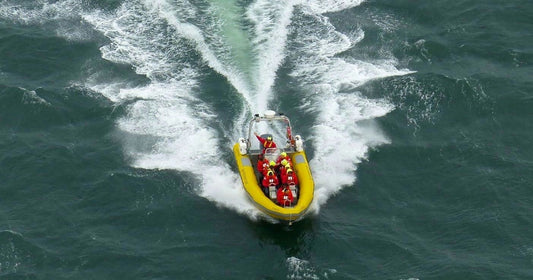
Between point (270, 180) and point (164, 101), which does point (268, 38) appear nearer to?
point (164, 101)

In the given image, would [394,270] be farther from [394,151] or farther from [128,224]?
[128,224]

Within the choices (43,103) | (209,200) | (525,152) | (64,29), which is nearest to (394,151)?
(525,152)

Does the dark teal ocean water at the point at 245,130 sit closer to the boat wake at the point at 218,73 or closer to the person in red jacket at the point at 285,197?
the boat wake at the point at 218,73

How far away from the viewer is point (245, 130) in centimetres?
6175

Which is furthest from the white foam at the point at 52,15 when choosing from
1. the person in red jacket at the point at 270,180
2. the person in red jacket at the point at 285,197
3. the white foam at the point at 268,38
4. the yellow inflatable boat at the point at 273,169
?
the person in red jacket at the point at 285,197

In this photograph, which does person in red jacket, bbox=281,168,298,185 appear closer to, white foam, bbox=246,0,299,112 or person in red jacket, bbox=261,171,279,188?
person in red jacket, bbox=261,171,279,188

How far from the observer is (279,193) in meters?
53.1

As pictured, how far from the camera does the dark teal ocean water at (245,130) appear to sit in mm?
51000

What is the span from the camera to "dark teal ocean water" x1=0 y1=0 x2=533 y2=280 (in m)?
51.0

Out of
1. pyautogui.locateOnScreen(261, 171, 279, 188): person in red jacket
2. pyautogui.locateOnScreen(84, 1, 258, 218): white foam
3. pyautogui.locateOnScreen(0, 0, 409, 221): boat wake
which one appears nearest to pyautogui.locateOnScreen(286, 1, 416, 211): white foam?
pyautogui.locateOnScreen(0, 0, 409, 221): boat wake

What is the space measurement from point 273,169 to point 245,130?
22.5ft

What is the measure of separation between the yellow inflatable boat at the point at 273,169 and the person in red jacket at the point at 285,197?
0.21ft

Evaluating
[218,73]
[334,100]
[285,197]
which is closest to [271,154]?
[285,197]

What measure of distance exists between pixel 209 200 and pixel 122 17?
1018 inches
